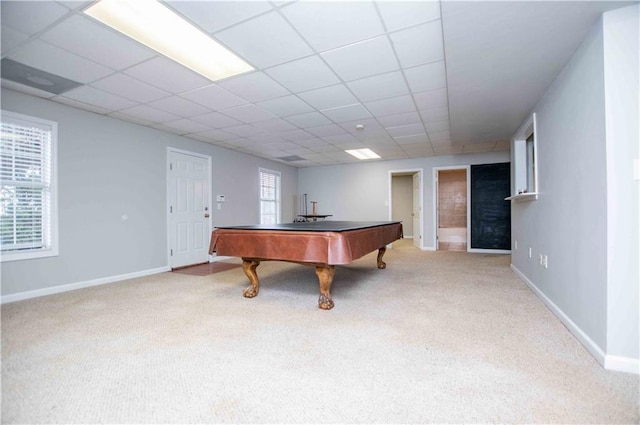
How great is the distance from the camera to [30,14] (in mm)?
1930

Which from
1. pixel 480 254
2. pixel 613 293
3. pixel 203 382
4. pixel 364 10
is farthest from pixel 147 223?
pixel 480 254

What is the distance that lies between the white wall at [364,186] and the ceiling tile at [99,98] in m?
5.12

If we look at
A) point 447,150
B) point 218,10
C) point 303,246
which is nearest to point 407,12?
point 218,10

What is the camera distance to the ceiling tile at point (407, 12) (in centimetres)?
185

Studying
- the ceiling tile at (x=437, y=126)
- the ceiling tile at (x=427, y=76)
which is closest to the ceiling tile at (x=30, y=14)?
the ceiling tile at (x=427, y=76)

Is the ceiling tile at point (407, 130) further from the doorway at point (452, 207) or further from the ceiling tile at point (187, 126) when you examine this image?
the doorway at point (452, 207)

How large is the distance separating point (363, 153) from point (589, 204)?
15.9ft

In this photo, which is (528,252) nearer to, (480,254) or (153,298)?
(480,254)

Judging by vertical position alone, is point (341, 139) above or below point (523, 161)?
above

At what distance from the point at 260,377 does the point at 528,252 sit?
3428mm

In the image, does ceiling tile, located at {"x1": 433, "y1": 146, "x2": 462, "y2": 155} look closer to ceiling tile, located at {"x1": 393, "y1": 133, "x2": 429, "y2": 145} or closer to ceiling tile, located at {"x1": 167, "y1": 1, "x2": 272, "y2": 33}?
ceiling tile, located at {"x1": 393, "y1": 133, "x2": 429, "y2": 145}

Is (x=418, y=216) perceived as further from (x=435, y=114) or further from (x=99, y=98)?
(x=99, y=98)

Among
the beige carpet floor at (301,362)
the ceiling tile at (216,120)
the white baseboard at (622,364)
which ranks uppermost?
the ceiling tile at (216,120)

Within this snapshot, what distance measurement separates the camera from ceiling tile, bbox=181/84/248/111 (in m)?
3.13
